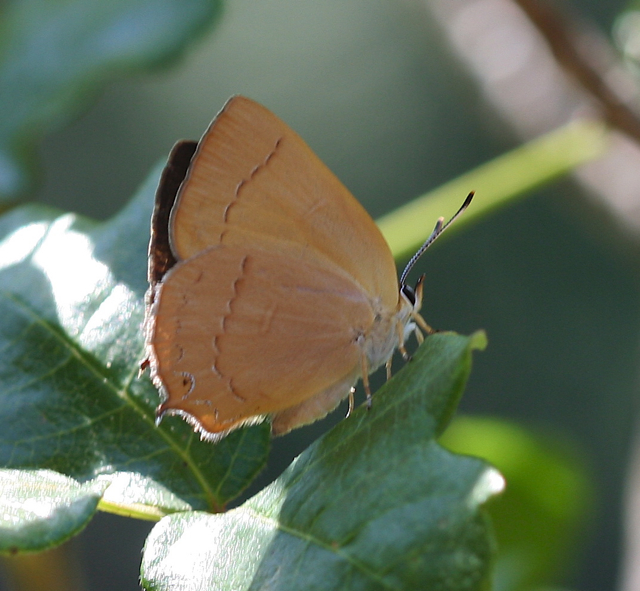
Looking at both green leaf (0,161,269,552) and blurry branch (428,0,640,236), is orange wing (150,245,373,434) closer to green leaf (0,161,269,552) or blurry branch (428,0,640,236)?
green leaf (0,161,269,552)

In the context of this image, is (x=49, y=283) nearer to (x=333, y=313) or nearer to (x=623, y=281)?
(x=333, y=313)

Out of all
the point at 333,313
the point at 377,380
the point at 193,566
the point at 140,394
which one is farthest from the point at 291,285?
the point at 377,380

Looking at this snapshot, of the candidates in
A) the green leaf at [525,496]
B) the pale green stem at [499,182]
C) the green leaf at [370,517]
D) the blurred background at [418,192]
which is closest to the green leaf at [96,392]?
the green leaf at [370,517]

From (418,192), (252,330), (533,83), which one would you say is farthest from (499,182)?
(418,192)

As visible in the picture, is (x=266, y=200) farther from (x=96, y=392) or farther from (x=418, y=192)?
(x=418, y=192)

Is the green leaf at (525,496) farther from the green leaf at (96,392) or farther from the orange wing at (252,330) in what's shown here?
the green leaf at (96,392)

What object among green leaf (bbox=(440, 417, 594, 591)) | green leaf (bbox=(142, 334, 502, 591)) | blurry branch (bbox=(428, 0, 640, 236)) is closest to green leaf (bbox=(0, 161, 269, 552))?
green leaf (bbox=(142, 334, 502, 591))
